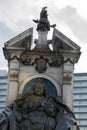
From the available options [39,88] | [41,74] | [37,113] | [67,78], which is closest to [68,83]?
[67,78]

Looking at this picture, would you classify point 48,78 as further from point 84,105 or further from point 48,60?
point 84,105

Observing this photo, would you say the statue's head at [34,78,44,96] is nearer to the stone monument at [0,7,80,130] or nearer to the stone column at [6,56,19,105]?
the stone monument at [0,7,80,130]

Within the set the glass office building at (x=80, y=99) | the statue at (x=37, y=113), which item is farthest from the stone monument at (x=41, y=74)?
the glass office building at (x=80, y=99)

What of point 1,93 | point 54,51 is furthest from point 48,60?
point 1,93

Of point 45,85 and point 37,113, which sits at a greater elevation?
point 45,85

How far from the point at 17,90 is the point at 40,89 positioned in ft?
2.54

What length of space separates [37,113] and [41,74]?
1455 mm

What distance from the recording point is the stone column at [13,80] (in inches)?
626

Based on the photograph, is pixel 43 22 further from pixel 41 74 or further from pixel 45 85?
pixel 45 85

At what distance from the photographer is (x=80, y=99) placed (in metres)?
86.6

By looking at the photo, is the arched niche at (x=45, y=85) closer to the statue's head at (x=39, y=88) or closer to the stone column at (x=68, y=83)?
the stone column at (x=68, y=83)

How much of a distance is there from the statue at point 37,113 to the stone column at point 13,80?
44cm

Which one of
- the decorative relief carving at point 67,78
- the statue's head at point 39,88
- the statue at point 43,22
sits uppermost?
the statue at point 43,22

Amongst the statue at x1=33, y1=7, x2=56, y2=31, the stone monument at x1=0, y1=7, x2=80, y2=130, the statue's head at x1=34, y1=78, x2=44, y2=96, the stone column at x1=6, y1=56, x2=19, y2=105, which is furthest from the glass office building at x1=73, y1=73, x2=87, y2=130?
the statue's head at x1=34, y1=78, x2=44, y2=96
